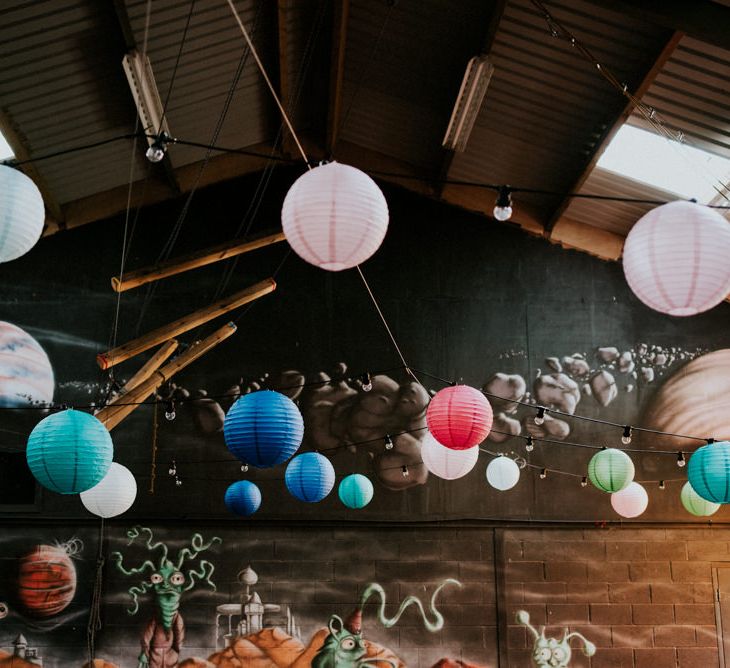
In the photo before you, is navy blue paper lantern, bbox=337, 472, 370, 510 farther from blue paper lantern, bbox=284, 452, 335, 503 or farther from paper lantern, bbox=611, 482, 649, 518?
paper lantern, bbox=611, 482, 649, 518

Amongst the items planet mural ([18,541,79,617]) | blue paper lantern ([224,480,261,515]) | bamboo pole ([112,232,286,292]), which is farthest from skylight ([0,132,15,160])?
planet mural ([18,541,79,617])

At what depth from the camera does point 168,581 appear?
26.1 feet

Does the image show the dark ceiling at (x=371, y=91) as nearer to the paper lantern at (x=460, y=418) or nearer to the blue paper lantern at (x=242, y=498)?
the paper lantern at (x=460, y=418)

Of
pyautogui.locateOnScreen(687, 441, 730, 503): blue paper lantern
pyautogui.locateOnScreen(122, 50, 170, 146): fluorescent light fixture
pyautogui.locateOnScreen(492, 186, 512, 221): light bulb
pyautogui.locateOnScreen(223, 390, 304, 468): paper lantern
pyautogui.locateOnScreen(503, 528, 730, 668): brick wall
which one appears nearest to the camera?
pyautogui.locateOnScreen(492, 186, 512, 221): light bulb

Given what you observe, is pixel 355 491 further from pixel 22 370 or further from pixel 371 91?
pixel 371 91

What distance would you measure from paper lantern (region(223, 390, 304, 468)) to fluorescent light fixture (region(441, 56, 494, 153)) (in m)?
3.54

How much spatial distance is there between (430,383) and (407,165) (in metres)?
2.45

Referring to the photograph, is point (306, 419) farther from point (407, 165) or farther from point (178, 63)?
point (178, 63)

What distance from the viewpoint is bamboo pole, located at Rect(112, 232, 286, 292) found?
5954 mm

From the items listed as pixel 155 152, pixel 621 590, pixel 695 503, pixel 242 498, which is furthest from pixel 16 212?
pixel 621 590

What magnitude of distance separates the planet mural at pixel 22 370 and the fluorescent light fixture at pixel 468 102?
4650 mm

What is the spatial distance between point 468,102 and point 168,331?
3.20m

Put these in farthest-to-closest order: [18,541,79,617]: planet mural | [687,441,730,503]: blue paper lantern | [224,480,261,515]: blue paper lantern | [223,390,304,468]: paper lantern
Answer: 1. [18,541,79,617]: planet mural
2. [224,480,261,515]: blue paper lantern
3. [687,441,730,503]: blue paper lantern
4. [223,390,304,468]: paper lantern

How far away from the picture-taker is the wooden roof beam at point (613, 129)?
19.2ft
